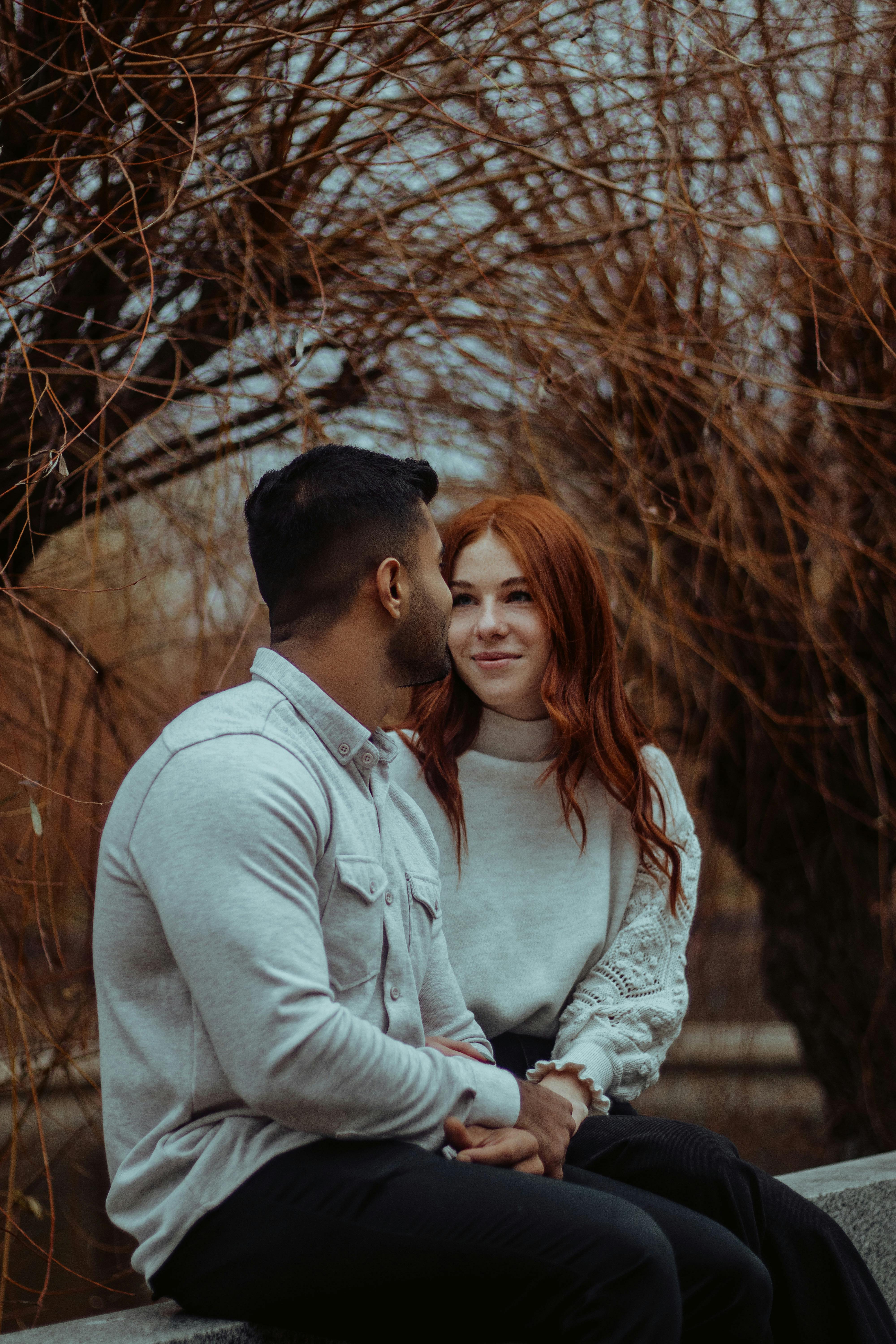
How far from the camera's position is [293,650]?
1380 millimetres

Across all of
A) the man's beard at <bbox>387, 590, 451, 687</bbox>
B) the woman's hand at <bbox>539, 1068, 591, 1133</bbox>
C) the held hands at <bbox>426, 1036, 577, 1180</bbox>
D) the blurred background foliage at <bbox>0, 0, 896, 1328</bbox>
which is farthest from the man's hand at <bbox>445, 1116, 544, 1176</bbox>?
the blurred background foliage at <bbox>0, 0, 896, 1328</bbox>

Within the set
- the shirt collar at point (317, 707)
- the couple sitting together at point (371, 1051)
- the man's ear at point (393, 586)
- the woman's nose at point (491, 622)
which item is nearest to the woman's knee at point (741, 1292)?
the couple sitting together at point (371, 1051)

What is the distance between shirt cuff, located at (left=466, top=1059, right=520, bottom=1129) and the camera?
1265mm

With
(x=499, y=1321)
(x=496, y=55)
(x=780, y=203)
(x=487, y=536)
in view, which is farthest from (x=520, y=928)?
(x=780, y=203)

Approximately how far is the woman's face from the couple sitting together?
0.33 ft

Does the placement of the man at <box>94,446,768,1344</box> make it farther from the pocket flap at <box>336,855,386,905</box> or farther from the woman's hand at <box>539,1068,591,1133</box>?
the woman's hand at <box>539,1068,591,1133</box>

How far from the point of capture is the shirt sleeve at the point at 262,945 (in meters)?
1.08

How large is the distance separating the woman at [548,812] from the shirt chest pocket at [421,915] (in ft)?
1.35

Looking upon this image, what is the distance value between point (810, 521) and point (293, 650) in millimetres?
1615

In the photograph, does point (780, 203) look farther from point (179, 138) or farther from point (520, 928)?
point (520, 928)

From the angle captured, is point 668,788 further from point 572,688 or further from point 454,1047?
point 454,1047

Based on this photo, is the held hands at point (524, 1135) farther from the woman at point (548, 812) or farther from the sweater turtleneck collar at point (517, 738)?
the sweater turtleneck collar at point (517, 738)

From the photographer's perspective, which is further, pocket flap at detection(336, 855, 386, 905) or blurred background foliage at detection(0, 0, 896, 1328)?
blurred background foliage at detection(0, 0, 896, 1328)

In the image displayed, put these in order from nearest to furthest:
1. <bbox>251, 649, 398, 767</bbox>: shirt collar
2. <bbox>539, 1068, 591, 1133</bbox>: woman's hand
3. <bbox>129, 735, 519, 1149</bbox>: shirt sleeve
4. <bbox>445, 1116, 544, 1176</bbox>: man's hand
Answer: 1. <bbox>129, 735, 519, 1149</bbox>: shirt sleeve
2. <bbox>445, 1116, 544, 1176</bbox>: man's hand
3. <bbox>251, 649, 398, 767</bbox>: shirt collar
4. <bbox>539, 1068, 591, 1133</bbox>: woman's hand
